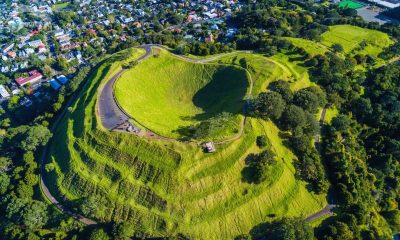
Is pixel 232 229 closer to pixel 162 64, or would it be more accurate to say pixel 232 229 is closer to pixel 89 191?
pixel 89 191

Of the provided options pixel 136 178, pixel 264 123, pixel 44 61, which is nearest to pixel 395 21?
pixel 264 123

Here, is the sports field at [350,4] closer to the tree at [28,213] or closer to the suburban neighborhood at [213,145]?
the suburban neighborhood at [213,145]

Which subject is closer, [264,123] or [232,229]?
[232,229]

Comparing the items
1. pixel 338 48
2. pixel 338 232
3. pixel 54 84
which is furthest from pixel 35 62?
pixel 338 232

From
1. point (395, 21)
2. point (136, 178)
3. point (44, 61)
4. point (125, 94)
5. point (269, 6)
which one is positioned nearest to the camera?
point (136, 178)

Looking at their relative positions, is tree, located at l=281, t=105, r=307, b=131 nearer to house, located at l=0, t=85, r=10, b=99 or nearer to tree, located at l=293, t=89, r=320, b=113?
tree, located at l=293, t=89, r=320, b=113

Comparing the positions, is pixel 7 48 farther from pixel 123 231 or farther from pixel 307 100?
pixel 307 100

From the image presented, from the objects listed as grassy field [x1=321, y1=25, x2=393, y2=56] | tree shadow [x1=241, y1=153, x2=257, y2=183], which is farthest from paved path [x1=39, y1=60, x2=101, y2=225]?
grassy field [x1=321, y1=25, x2=393, y2=56]

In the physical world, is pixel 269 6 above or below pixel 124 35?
above
